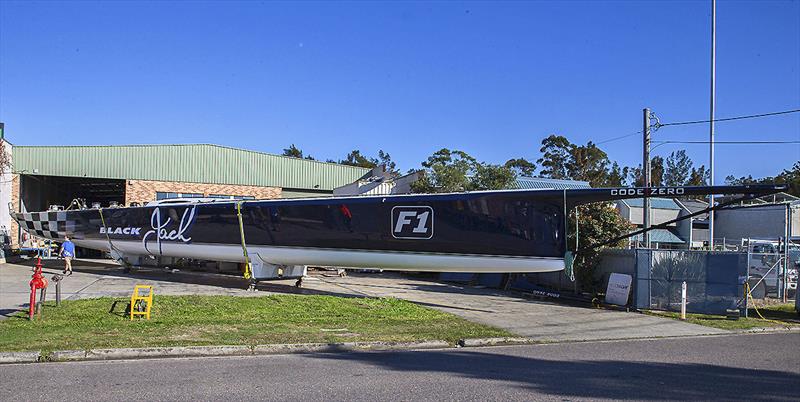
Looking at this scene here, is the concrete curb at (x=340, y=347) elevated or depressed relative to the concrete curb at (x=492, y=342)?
elevated

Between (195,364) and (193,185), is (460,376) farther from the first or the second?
(193,185)

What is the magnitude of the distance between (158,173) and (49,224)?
1032cm

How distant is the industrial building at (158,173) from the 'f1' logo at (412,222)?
17.2 m

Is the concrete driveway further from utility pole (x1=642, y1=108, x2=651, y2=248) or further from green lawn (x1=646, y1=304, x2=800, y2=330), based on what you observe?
utility pole (x1=642, y1=108, x2=651, y2=248)

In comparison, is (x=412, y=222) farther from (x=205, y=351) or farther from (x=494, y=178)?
(x=494, y=178)

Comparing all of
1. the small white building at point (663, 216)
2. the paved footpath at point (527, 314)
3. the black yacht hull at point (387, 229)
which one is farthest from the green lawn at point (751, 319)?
the small white building at point (663, 216)

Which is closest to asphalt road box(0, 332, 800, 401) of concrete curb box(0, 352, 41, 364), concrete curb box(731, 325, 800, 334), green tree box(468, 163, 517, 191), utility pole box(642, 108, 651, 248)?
concrete curb box(0, 352, 41, 364)

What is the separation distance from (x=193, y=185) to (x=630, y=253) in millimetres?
24578

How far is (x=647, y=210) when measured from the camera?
717 inches

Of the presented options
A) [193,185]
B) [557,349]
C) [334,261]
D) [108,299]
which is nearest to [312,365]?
[557,349]

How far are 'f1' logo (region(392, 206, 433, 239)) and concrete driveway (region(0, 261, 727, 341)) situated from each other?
1.78m

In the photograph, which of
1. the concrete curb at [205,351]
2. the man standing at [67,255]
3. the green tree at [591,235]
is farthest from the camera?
the man standing at [67,255]

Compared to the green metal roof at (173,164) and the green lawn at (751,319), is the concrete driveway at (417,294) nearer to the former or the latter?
the green lawn at (751,319)

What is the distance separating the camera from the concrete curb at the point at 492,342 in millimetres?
10688
